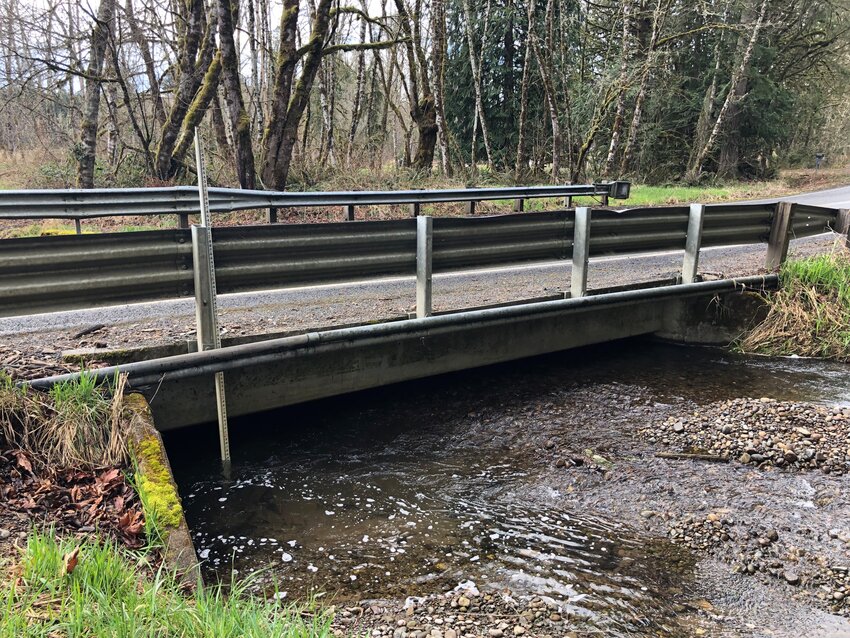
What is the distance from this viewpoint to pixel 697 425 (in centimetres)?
583

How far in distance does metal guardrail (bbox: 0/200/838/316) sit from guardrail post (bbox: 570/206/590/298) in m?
0.15

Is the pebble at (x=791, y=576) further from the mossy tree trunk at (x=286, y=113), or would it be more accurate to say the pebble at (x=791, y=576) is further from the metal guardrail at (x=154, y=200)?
the mossy tree trunk at (x=286, y=113)

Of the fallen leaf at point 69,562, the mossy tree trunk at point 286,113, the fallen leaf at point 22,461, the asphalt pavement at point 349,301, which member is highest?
the mossy tree trunk at point 286,113

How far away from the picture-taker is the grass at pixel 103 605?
2285 mm

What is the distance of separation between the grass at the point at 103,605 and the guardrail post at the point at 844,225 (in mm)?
9540

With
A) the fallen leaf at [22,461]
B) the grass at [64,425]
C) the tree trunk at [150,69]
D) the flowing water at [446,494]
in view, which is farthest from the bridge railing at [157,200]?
the tree trunk at [150,69]

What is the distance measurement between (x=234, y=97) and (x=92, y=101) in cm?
312

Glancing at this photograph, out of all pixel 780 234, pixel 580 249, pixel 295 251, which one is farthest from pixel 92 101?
pixel 780 234

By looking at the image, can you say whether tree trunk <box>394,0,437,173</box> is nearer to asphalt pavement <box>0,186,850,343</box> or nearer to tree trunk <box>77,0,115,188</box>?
tree trunk <box>77,0,115,188</box>

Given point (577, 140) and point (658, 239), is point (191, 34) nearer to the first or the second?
point (658, 239)

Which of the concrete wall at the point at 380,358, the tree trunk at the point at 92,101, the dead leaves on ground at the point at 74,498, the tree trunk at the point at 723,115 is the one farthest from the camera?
the tree trunk at the point at 723,115

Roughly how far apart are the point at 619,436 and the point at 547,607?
2.57 m

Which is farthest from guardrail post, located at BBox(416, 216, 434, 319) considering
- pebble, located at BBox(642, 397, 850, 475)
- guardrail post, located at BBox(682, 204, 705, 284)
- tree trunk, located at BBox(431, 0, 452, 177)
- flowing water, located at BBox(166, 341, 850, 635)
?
tree trunk, located at BBox(431, 0, 452, 177)

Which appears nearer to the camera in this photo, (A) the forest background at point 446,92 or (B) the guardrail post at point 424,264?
(B) the guardrail post at point 424,264
